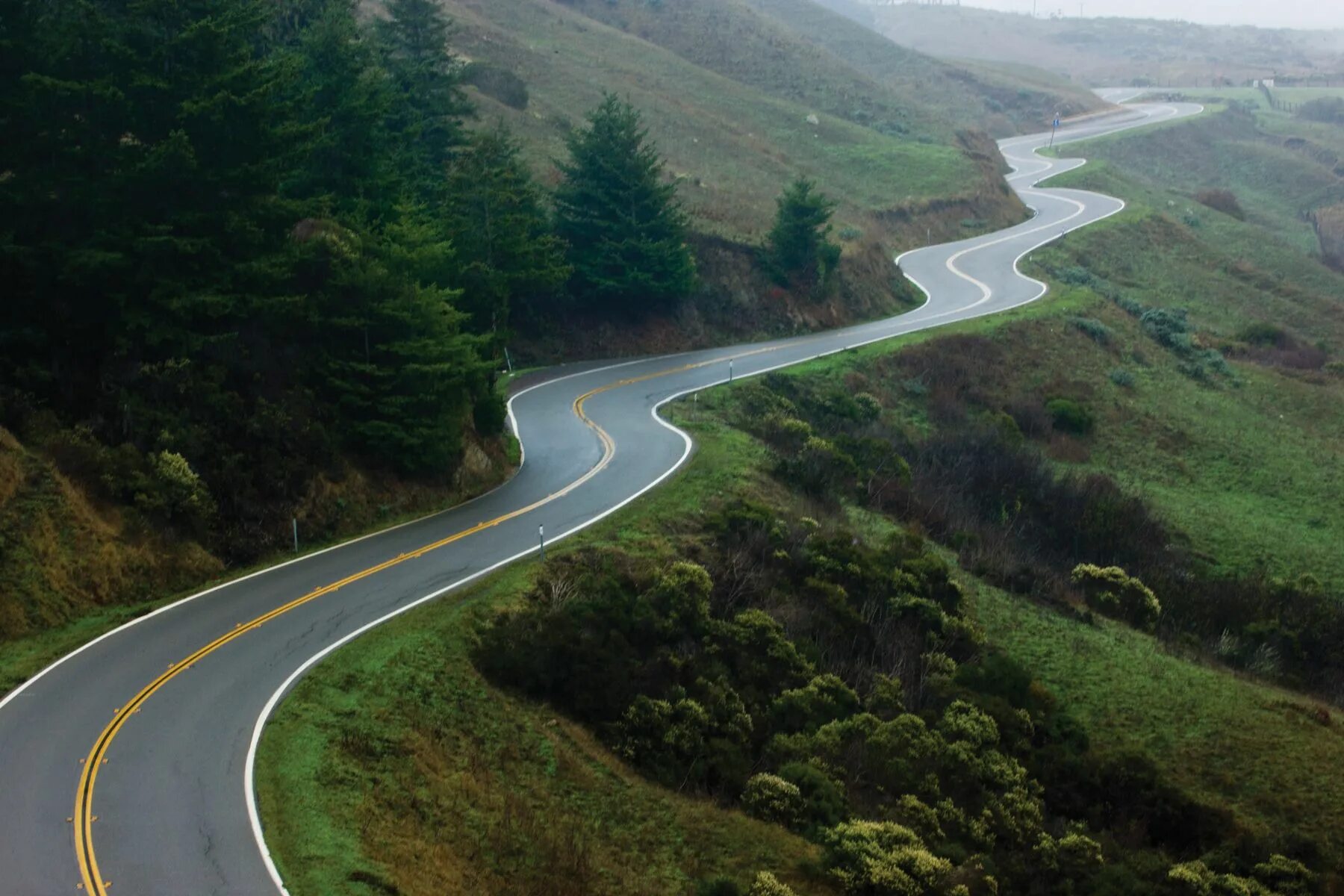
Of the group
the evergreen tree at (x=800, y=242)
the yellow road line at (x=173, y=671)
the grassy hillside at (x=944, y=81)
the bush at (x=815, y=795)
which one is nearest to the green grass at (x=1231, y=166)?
the grassy hillside at (x=944, y=81)

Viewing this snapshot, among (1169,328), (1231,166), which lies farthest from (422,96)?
(1231,166)

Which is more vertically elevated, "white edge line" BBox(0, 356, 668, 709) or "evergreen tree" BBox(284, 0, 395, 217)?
"evergreen tree" BBox(284, 0, 395, 217)

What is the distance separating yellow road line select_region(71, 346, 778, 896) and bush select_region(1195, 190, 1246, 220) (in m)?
72.1

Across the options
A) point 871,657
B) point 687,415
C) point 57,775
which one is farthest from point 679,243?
point 57,775

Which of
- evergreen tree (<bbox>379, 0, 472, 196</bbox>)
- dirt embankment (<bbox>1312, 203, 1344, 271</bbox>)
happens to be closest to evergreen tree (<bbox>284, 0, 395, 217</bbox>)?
evergreen tree (<bbox>379, 0, 472, 196</bbox>)

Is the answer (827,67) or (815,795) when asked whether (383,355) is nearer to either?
(815,795)

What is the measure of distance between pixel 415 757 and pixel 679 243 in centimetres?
3064

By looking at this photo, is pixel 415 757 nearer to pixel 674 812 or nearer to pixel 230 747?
pixel 230 747

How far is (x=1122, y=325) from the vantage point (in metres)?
50.9

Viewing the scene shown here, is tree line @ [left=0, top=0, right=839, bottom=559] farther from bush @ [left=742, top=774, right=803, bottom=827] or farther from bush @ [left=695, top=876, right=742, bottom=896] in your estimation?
bush @ [left=695, top=876, right=742, bottom=896]

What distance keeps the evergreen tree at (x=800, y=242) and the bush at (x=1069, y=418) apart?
1227 centimetres

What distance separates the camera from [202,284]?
22344 mm

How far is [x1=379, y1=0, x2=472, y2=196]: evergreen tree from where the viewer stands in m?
35.5

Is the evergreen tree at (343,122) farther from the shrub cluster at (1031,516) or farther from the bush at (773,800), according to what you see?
the bush at (773,800)
